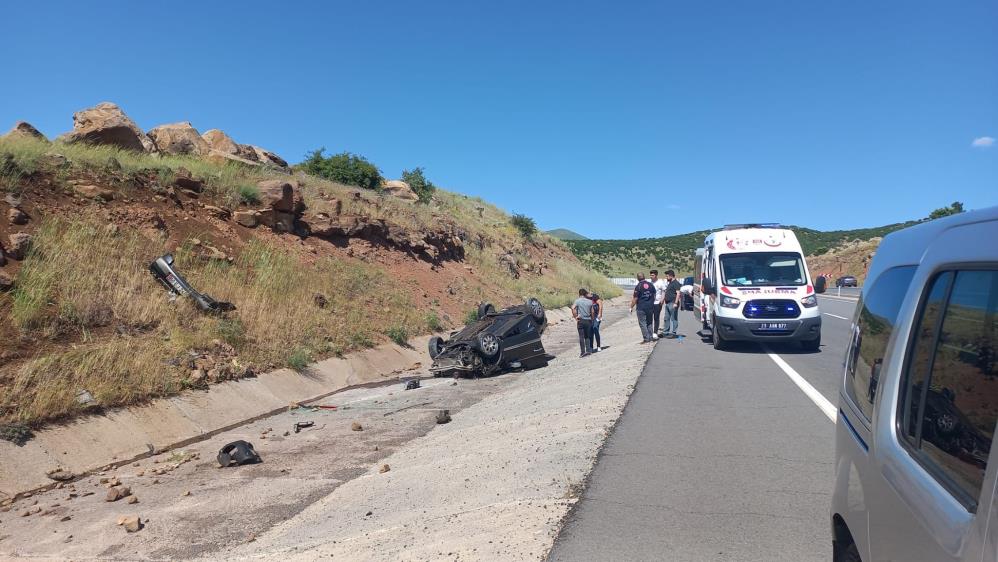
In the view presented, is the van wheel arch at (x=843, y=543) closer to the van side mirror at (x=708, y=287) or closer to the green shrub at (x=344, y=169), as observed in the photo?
the van side mirror at (x=708, y=287)

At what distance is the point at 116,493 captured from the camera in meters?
7.83

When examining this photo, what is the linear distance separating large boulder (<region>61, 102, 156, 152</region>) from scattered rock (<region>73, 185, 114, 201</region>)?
16.0 feet

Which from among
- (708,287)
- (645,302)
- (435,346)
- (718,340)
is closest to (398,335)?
(435,346)

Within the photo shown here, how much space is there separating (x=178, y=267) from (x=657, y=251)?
110 m

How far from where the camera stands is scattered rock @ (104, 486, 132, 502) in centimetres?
777

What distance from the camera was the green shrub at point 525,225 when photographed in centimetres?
5506

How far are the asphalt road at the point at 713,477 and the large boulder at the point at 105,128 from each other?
1950cm

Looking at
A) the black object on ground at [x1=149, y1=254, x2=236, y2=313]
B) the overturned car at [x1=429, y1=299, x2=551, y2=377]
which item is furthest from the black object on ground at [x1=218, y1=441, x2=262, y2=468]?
the overturned car at [x1=429, y1=299, x2=551, y2=377]

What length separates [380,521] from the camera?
19.7 feet

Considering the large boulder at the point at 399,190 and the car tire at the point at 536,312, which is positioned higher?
the large boulder at the point at 399,190

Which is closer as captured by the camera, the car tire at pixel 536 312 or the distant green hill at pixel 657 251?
the car tire at pixel 536 312

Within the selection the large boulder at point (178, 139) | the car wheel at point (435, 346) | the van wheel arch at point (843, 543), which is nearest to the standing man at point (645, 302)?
the car wheel at point (435, 346)

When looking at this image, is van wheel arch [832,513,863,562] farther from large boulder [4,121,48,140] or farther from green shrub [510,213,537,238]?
green shrub [510,213,537,238]

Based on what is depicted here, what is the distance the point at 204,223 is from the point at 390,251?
871cm
